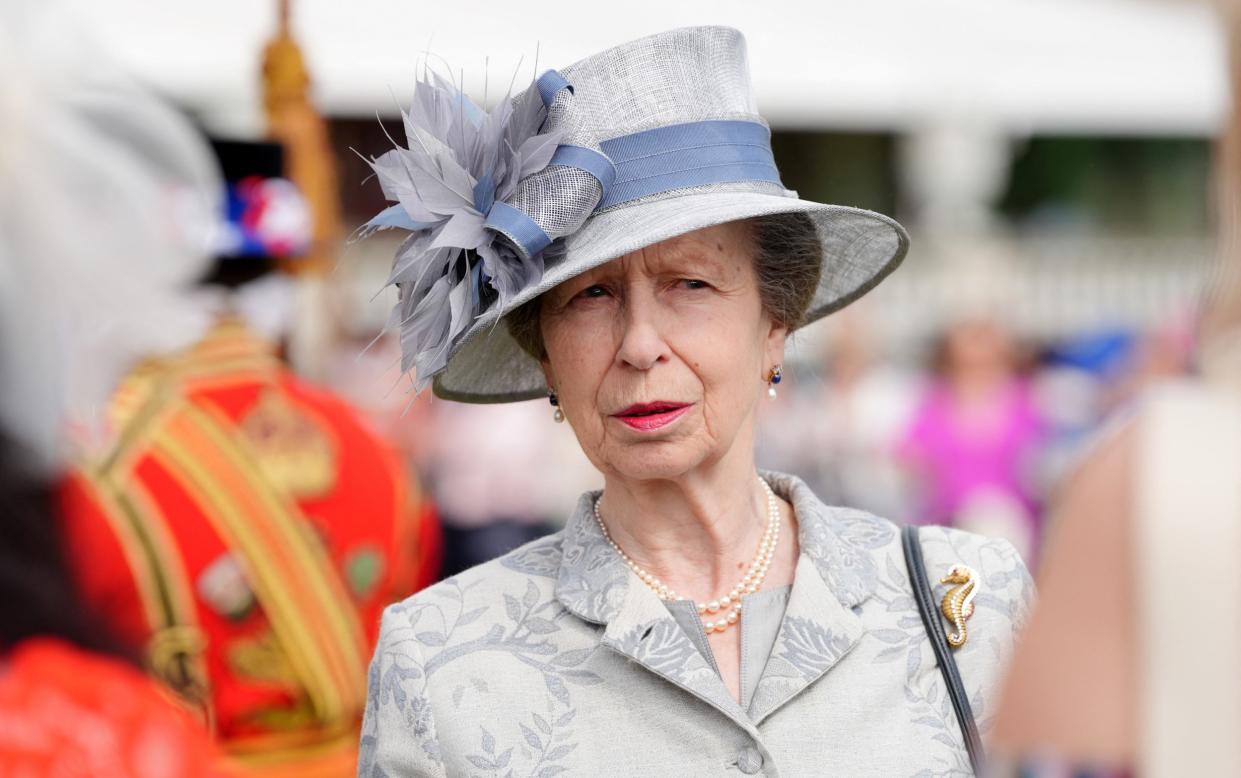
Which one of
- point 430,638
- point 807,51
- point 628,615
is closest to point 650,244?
point 628,615

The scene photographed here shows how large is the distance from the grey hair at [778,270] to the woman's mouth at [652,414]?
235mm

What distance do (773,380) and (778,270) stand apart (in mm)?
194

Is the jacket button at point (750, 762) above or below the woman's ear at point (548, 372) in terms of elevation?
below

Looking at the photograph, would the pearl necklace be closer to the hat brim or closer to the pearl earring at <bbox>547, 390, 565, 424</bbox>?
the pearl earring at <bbox>547, 390, 565, 424</bbox>

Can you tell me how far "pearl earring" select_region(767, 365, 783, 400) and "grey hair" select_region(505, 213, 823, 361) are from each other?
0.08 m

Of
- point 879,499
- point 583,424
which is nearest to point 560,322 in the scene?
point 583,424

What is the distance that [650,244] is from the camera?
254 cm

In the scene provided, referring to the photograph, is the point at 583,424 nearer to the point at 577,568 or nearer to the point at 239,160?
the point at 577,568

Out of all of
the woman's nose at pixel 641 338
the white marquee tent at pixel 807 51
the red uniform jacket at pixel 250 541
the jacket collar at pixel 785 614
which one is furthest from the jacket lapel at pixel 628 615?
the white marquee tent at pixel 807 51

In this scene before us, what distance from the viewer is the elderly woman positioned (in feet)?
8.15

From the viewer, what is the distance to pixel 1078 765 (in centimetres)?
144

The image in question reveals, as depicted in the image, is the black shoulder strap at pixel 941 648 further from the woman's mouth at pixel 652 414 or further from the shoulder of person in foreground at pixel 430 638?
the shoulder of person in foreground at pixel 430 638

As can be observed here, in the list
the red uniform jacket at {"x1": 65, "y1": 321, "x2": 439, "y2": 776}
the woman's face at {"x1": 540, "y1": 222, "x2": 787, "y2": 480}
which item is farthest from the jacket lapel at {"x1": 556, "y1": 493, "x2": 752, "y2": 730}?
the red uniform jacket at {"x1": 65, "y1": 321, "x2": 439, "y2": 776}

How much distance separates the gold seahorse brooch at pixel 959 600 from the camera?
2.60 meters
